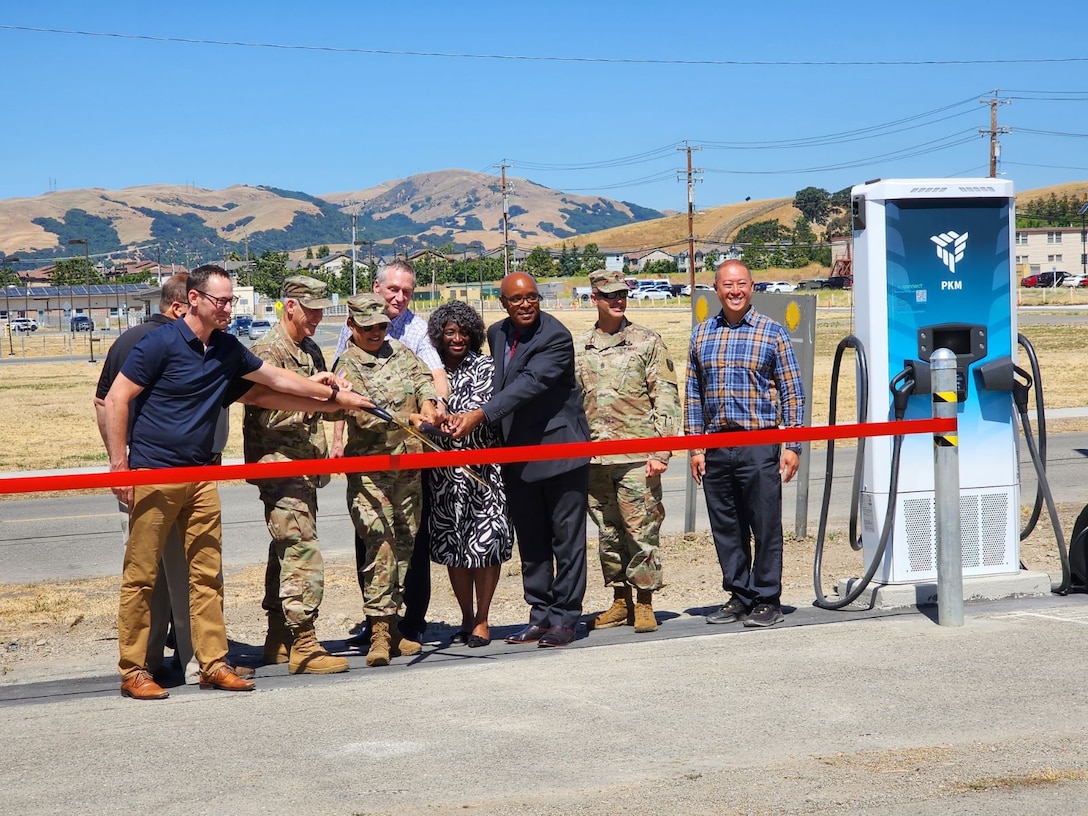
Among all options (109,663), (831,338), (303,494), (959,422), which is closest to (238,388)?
(303,494)

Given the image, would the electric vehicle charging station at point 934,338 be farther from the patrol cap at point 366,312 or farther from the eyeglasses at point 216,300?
the eyeglasses at point 216,300

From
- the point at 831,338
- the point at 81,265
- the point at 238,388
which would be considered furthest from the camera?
the point at 81,265

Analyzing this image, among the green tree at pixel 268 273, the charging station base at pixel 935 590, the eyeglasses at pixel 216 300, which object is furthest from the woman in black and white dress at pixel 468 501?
the green tree at pixel 268 273

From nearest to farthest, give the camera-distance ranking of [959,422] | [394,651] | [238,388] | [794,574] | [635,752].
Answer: [635,752], [238,388], [394,651], [959,422], [794,574]

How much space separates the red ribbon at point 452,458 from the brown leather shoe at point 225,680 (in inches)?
35.8

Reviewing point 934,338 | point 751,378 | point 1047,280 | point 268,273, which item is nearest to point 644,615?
point 751,378

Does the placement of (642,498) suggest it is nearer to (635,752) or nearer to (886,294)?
(886,294)

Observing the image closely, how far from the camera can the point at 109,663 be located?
6.89m

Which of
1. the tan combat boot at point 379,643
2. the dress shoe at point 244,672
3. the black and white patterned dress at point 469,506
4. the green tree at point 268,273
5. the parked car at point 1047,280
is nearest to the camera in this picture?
the dress shoe at point 244,672

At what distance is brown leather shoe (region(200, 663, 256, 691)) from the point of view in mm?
5921

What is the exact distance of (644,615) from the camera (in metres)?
6.95

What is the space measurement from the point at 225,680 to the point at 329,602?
2606 millimetres

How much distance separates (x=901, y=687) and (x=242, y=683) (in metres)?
2.97

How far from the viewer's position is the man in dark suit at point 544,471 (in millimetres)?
6672
